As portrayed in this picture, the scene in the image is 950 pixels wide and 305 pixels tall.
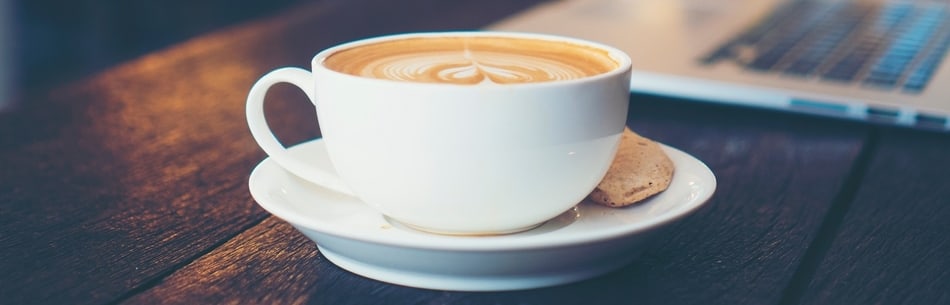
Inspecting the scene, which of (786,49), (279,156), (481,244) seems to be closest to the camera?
(481,244)

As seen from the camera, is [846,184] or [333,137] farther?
[846,184]

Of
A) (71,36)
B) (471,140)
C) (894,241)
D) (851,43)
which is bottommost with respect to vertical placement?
(71,36)

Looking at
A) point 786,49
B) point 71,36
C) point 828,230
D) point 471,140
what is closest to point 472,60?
point 471,140

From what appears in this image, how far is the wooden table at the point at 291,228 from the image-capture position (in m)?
0.42

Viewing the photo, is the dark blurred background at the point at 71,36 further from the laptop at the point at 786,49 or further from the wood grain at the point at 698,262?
the wood grain at the point at 698,262

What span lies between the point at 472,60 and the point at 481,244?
120 millimetres

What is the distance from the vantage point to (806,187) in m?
0.59

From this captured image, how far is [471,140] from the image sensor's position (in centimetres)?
40

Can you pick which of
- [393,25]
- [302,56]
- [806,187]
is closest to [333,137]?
[806,187]

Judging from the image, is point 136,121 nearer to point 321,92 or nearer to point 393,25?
point 321,92

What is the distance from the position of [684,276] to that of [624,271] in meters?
0.03

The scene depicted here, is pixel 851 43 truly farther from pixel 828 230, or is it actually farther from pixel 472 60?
pixel 472 60

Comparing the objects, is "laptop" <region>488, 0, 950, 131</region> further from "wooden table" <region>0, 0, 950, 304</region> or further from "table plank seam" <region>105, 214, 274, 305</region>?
"table plank seam" <region>105, 214, 274, 305</region>

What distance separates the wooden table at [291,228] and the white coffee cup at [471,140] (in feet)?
0.12
